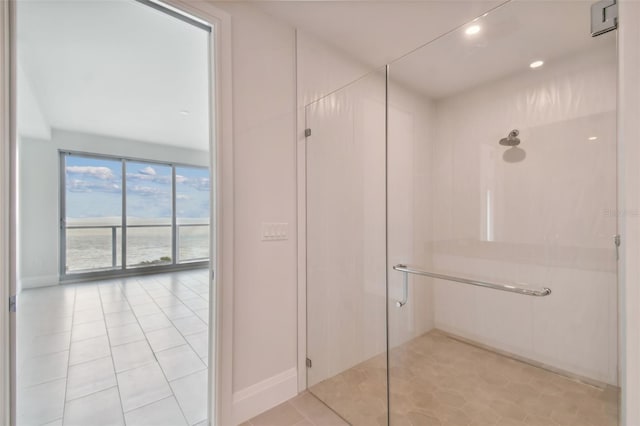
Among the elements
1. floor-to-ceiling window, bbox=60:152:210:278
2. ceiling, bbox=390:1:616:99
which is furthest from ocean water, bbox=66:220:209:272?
ceiling, bbox=390:1:616:99

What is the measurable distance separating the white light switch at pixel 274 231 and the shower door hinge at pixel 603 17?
72.3 inches

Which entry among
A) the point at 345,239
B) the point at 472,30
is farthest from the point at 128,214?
the point at 472,30

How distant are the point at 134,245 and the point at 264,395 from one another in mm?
3726

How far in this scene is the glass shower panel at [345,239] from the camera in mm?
1750

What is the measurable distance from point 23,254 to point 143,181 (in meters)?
3.09

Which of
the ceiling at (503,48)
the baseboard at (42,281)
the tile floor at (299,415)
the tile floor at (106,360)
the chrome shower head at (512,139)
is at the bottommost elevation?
the tile floor at (299,415)

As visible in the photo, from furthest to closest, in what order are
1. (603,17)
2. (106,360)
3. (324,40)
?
1. (106,360)
2. (324,40)
3. (603,17)

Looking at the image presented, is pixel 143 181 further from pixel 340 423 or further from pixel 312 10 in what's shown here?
pixel 340 423

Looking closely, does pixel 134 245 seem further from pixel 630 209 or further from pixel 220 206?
pixel 630 209

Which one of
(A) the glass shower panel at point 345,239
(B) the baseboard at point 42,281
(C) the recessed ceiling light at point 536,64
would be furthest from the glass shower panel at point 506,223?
(B) the baseboard at point 42,281

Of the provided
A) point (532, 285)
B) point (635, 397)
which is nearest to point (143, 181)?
point (532, 285)

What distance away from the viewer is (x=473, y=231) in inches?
59.7

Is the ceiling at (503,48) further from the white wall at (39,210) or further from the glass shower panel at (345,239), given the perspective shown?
the white wall at (39,210)

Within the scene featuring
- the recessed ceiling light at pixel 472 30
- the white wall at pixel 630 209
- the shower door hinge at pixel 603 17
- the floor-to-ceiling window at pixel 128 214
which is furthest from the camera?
the floor-to-ceiling window at pixel 128 214
